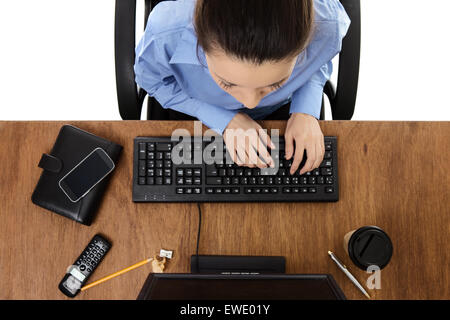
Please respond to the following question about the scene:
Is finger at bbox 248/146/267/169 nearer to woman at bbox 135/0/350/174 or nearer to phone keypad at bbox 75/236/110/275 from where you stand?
woman at bbox 135/0/350/174

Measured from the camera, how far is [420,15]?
142cm

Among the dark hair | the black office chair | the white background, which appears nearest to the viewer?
the dark hair

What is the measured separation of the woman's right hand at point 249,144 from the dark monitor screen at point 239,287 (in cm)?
24

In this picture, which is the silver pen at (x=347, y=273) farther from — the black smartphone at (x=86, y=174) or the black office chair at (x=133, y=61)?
the black smartphone at (x=86, y=174)

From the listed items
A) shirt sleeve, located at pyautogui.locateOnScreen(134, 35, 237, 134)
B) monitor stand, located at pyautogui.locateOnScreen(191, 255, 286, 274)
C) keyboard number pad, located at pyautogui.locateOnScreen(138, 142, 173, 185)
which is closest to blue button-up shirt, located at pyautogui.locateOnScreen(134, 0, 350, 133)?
shirt sleeve, located at pyautogui.locateOnScreen(134, 35, 237, 134)

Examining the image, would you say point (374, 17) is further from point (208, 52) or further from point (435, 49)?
point (208, 52)

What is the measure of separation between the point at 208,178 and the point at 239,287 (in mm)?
244

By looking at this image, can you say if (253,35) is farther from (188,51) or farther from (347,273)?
(347,273)

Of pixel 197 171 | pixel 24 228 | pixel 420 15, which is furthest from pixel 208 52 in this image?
pixel 420 15

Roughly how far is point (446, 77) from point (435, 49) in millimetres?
125

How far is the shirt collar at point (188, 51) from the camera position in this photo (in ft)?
1.99

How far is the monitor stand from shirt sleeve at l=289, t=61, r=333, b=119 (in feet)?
1.01

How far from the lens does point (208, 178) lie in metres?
0.67

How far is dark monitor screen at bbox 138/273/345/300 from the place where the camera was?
0.46 metres
